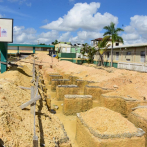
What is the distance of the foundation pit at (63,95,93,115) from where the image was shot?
29.0 feet

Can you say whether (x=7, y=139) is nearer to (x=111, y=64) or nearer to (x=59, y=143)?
(x=59, y=143)

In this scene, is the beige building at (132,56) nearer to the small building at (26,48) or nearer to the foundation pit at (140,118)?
the foundation pit at (140,118)

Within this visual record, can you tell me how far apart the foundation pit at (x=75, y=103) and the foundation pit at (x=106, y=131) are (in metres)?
2.60

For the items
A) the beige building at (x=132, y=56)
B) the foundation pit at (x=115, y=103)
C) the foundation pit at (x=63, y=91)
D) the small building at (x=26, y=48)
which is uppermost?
the small building at (x=26, y=48)

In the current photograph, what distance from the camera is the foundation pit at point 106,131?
16.1 ft

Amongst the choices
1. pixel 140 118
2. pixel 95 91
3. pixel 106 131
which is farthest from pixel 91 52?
pixel 106 131

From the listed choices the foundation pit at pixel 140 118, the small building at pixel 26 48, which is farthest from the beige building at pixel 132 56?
the small building at pixel 26 48

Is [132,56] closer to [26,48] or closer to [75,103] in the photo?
[75,103]

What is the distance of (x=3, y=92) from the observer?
5469 millimetres

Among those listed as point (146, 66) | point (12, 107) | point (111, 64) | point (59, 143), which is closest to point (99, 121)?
point (59, 143)

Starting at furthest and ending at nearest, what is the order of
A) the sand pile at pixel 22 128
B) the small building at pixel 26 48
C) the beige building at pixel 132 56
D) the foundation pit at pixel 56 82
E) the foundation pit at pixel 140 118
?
the small building at pixel 26 48, the beige building at pixel 132 56, the foundation pit at pixel 56 82, the foundation pit at pixel 140 118, the sand pile at pixel 22 128

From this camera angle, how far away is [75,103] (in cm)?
891

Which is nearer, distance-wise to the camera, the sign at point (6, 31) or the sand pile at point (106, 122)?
the sand pile at point (106, 122)

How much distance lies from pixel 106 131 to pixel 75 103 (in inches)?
152
